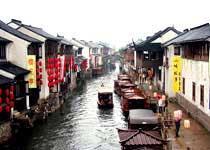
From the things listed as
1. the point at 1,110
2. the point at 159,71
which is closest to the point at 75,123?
the point at 1,110

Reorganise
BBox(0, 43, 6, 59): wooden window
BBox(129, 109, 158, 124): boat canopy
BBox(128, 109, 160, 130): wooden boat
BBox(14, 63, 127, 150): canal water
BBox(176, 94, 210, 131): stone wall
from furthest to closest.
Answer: BBox(0, 43, 6, 59): wooden window
BBox(129, 109, 158, 124): boat canopy
BBox(128, 109, 160, 130): wooden boat
BBox(14, 63, 127, 150): canal water
BBox(176, 94, 210, 131): stone wall

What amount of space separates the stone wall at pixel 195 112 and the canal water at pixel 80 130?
6.99m

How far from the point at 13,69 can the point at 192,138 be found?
2064cm

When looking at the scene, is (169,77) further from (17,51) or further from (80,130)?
(17,51)

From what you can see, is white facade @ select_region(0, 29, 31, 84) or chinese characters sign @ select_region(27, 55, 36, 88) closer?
chinese characters sign @ select_region(27, 55, 36, 88)

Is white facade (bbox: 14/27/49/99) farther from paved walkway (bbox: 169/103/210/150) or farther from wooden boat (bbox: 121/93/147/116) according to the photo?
paved walkway (bbox: 169/103/210/150)

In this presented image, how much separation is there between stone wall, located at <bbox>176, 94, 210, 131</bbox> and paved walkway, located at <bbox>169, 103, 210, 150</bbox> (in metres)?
0.50

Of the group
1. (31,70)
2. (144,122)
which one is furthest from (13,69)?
(144,122)

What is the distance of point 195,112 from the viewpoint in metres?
35.7

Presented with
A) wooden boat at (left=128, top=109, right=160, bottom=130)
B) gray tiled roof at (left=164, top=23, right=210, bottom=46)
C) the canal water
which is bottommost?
the canal water

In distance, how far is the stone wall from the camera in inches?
1238

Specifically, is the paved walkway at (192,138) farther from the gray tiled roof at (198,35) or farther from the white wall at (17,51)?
the white wall at (17,51)

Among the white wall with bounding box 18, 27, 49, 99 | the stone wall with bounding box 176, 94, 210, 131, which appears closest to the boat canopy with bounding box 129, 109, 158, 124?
the stone wall with bounding box 176, 94, 210, 131

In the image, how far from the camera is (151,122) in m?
34.3
